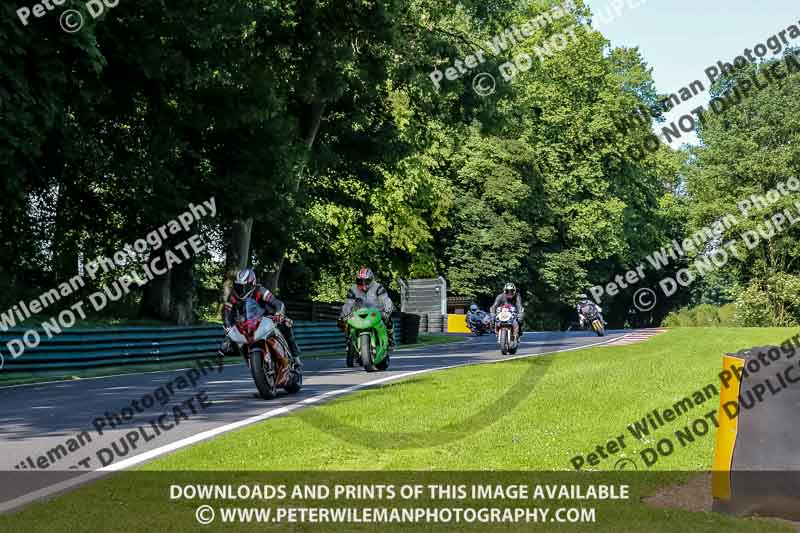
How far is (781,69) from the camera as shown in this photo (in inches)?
2948

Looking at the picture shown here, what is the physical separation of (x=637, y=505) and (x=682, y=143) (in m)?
88.9

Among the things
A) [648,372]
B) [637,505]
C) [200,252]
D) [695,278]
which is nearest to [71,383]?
[648,372]

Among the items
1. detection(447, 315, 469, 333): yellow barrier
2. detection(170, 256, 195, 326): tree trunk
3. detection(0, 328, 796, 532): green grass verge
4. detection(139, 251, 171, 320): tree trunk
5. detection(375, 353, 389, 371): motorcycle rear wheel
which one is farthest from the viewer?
detection(447, 315, 469, 333): yellow barrier

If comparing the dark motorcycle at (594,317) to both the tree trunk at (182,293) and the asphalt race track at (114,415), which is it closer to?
the tree trunk at (182,293)

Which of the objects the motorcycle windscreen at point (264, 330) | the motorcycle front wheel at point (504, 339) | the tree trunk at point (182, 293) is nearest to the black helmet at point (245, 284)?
the motorcycle windscreen at point (264, 330)

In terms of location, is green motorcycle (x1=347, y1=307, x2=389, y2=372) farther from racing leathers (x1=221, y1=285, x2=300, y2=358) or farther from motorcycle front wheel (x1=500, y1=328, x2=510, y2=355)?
motorcycle front wheel (x1=500, y1=328, x2=510, y2=355)

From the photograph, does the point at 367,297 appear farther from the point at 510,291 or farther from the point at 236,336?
the point at 510,291

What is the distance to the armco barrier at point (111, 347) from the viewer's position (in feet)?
74.1

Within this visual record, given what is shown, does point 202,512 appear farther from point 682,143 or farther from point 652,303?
point 682,143

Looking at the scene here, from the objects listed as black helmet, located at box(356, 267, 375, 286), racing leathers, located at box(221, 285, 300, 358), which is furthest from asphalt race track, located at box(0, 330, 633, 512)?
black helmet, located at box(356, 267, 375, 286)

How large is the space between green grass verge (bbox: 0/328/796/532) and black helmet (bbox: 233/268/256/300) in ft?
5.52

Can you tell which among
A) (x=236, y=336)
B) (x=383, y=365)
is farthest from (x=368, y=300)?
(x=236, y=336)

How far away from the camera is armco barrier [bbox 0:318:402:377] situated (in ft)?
74.1

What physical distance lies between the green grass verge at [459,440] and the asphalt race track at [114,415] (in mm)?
379
